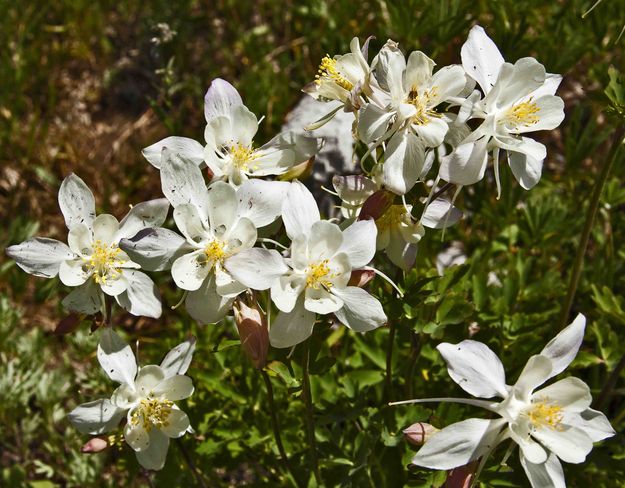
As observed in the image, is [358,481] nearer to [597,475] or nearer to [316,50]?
[597,475]

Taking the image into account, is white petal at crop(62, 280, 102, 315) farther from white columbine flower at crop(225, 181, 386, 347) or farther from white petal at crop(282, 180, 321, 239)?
white petal at crop(282, 180, 321, 239)

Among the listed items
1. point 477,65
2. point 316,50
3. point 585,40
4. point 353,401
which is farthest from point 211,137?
point 316,50

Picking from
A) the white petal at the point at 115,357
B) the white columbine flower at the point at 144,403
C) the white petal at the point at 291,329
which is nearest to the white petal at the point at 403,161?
the white petal at the point at 291,329

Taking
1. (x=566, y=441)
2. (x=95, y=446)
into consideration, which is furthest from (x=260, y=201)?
(x=566, y=441)

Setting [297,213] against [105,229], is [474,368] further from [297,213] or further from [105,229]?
[105,229]

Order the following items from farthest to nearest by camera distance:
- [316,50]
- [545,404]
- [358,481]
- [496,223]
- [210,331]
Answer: [316,50], [496,223], [210,331], [358,481], [545,404]
